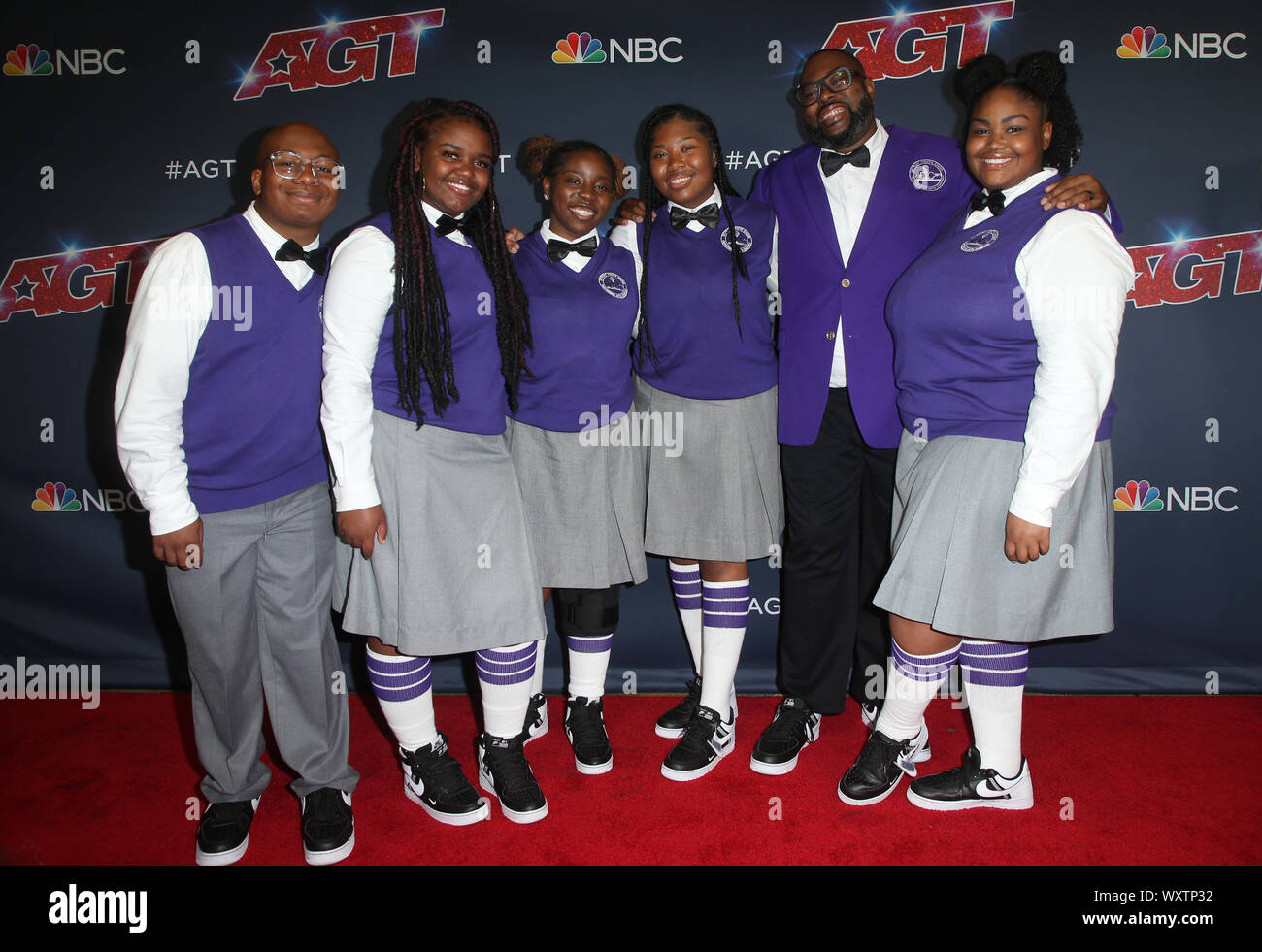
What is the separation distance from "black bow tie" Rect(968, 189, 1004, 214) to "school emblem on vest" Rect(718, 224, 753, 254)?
1.87 ft

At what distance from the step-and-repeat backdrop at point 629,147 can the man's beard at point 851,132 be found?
23.5 inches

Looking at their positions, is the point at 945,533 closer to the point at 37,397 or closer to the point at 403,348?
the point at 403,348

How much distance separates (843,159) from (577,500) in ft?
3.74

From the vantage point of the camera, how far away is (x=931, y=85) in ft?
9.39

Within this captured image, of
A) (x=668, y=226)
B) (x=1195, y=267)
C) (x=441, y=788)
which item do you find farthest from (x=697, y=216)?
(x=1195, y=267)

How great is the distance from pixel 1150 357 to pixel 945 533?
142 cm

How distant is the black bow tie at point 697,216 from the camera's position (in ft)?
7.60

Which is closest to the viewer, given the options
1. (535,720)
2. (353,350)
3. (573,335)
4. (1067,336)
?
(1067,336)

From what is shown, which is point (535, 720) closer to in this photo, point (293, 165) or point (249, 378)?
point (249, 378)

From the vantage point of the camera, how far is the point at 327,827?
6.92 feet

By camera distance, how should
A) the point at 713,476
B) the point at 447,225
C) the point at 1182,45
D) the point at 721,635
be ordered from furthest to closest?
1. the point at 1182,45
2. the point at 721,635
3. the point at 713,476
4. the point at 447,225

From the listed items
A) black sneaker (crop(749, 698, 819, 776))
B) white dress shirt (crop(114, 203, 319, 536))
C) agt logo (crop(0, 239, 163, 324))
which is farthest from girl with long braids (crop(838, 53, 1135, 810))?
agt logo (crop(0, 239, 163, 324))

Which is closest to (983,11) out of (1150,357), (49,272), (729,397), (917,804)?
(1150,357)

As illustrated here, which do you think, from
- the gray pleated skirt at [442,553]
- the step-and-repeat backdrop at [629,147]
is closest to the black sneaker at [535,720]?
the step-and-repeat backdrop at [629,147]
